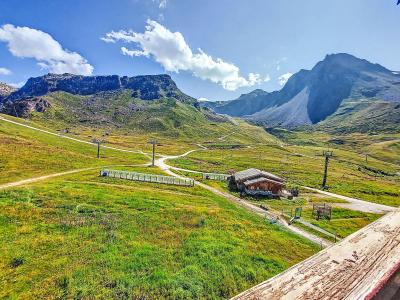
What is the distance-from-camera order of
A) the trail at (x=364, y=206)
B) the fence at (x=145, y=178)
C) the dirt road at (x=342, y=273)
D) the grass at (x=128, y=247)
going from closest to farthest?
1. the dirt road at (x=342, y=273)
2. the grass at (x=128, y=247)
3. the trail at (x=364, y=206)
4. the fence at (x=145, y=178)

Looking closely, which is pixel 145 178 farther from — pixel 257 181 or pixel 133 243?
pixel 133 243

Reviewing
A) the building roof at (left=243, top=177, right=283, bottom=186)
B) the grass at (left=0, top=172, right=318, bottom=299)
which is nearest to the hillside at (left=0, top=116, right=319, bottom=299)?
the grass at (left=0, top=172, right=318, bottom=299)

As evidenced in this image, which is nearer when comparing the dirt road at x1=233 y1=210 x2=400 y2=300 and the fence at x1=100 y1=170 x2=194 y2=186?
the dirt road at x1=233 y1=210 x2=400 y2=300

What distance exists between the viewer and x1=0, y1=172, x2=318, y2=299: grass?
77.6 ft

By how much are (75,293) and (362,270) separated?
2301cm

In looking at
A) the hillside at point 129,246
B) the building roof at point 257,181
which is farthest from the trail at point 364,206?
the hillside at point 129,246

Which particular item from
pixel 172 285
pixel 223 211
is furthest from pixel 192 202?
pixel 172 285

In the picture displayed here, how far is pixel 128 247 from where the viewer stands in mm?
30406

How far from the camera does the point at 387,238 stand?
22.9 ft

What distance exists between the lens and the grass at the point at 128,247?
23.6 metres

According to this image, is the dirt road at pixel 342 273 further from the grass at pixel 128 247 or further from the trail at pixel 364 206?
the trail at pixel 364 206

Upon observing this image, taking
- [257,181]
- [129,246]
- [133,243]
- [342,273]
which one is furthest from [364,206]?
[342,273]

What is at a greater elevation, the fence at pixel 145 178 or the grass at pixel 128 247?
the fence at pixel 145 178

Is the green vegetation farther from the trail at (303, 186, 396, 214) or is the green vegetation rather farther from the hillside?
the trail at (303, 186, 396, 214)
